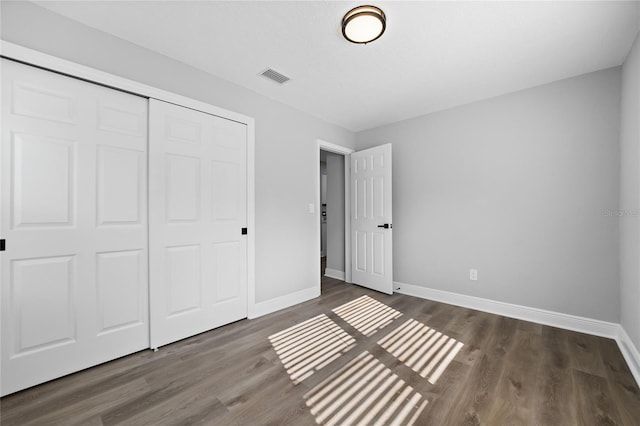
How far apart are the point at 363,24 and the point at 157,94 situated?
1762 mm

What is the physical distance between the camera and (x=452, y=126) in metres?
3.33

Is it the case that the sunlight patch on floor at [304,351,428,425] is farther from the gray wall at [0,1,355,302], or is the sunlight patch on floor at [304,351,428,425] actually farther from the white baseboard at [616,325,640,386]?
the white baseboard at [616,325,640,386]

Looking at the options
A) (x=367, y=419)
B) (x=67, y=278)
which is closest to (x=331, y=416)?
(x=367, y=419)

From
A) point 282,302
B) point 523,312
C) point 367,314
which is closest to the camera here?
point 523,312

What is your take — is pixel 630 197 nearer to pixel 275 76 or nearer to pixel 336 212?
pixel 275 76

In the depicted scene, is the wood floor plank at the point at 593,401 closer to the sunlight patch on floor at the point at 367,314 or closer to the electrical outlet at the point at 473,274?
the electrical outlet at the point at 473,274

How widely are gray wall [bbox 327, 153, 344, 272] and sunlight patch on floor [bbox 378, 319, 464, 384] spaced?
80.3 inches

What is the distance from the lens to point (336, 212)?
461cm

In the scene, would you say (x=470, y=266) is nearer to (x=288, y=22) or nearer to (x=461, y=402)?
(x=461, y=402)

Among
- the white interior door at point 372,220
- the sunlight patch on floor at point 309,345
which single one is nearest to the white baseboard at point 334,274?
the white interior door at point 372,220

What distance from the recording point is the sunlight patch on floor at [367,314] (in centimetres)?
265

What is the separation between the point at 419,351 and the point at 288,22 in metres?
2.77

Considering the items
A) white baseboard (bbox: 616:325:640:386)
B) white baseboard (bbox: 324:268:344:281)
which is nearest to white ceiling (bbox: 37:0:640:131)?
white baseboard (bbox: 616:325:640:386)

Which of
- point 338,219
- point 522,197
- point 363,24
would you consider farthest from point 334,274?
point 363,24
